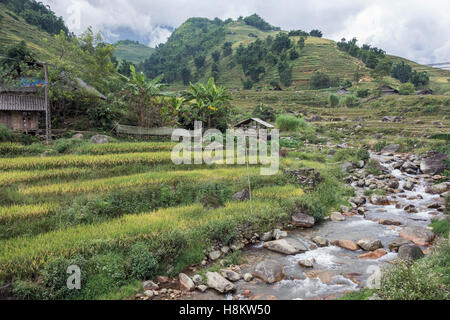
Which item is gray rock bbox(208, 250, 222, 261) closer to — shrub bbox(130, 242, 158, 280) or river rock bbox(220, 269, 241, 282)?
river rock bbox(220, 269, 241, 282)

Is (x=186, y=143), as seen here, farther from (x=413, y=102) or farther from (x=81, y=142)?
(x=413, y=102)

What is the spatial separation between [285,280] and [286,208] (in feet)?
11.5

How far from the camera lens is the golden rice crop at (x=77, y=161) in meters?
10.6

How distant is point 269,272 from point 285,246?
56.3 inches

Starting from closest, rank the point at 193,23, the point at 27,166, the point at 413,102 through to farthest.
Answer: the point at 27,166, the point at 413,102, the point at 193,23

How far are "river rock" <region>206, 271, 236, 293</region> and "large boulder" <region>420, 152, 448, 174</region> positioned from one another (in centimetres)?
1371

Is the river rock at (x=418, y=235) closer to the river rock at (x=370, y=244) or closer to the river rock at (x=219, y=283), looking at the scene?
the river rock at (x=370, y=244)

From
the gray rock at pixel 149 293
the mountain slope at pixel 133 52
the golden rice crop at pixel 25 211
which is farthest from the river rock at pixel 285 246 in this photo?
the mountain slope at pixel 133 52

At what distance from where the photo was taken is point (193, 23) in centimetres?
16825

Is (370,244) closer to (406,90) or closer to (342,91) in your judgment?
(406,90)

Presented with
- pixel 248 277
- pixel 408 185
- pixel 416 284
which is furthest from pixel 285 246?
pixel 408 185

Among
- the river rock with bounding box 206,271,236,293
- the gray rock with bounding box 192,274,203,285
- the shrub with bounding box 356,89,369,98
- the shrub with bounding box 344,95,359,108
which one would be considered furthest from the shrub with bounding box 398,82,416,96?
the gray rock with bounding box 192,274,203,285

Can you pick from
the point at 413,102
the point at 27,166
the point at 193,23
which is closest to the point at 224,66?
the point at 413,102

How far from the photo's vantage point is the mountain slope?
144250 mm
